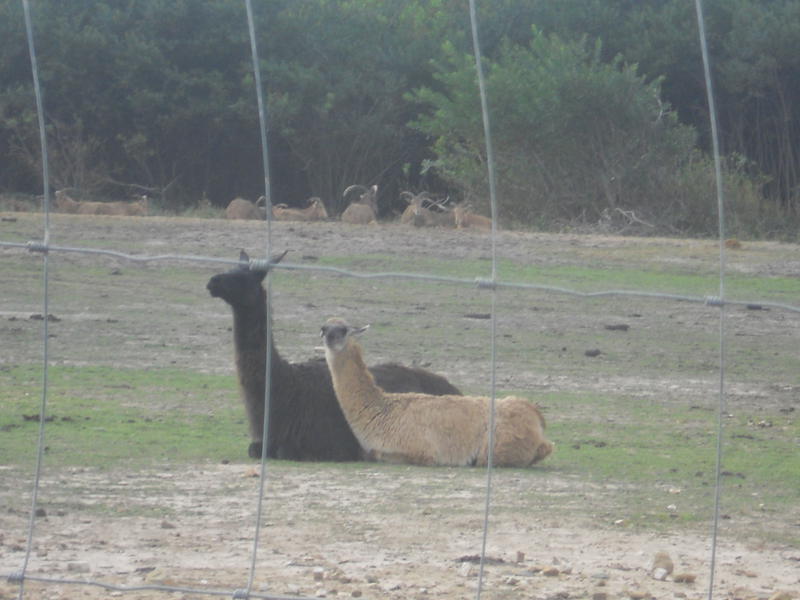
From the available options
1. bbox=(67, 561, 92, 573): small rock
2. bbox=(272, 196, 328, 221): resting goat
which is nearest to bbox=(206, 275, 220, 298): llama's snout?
bbox=(67, 561, 92, 573): small rock

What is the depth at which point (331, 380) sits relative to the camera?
27.7 ft

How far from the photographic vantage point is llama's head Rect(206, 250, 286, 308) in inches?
309

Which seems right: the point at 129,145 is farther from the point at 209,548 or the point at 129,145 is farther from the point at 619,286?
the point at 209,548

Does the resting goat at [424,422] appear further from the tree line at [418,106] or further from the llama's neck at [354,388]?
the tree line at [418,106]

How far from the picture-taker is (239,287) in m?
7.93

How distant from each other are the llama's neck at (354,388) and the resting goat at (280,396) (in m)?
0.26

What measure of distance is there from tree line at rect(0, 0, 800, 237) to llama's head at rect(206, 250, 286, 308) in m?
13.6

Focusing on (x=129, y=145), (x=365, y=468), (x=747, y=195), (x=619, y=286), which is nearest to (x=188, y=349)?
(x=365, y=468)

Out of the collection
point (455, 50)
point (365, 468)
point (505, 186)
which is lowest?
point (365, 468)

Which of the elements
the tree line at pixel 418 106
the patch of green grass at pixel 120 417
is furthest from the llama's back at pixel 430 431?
the tree line at pixel 418 106

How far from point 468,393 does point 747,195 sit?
1366cm

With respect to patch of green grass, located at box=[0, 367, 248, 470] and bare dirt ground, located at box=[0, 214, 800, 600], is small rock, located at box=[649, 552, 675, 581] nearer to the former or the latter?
bare dirt ground, located at box=[0, 214, 800, 600]

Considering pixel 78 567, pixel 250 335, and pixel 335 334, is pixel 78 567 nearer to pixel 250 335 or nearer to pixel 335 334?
pixel 335 334

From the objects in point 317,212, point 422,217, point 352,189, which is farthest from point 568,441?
point 352,189
